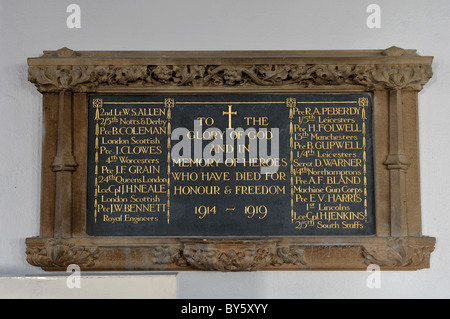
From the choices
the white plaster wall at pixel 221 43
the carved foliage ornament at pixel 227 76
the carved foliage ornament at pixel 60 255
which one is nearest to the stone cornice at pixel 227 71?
the carved foliage ornament at pixel 227 76

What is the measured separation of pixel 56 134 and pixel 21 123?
0.24 meters

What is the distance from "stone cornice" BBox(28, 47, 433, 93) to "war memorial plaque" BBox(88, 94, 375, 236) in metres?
0.09

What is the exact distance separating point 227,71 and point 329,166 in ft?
2.70

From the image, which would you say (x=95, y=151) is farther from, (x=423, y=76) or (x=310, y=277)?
(x=423, y=76)

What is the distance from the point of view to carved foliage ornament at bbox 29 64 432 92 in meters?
3.08

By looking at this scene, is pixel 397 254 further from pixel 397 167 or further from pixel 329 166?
pixel 329 166

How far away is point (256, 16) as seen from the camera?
3.23 m

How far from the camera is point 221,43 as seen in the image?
321cm

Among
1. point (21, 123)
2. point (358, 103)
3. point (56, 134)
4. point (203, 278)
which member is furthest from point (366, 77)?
point (21, 123)

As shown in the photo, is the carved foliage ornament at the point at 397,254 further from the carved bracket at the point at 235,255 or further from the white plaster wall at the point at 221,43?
the white plaster wall at the point at 221,43

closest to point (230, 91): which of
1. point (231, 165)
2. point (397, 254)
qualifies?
point (231, 165)

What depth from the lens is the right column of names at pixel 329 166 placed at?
3072mm

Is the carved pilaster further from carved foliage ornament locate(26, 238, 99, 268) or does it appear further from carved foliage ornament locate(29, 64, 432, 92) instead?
carved foliage ornament locate(26, 238, 99, 268)
